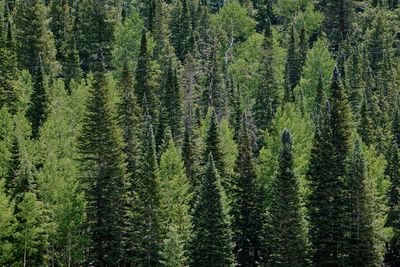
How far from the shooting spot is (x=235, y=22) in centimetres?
14338

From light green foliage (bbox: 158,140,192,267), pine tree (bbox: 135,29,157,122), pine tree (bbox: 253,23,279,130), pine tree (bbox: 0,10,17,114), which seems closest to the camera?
light green foliage (bbox: 158,140,192,267)

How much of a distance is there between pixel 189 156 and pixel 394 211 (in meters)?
22.4

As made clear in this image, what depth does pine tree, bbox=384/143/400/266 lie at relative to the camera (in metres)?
73.9

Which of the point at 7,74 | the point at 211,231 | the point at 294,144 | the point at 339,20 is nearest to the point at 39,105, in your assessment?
the point at 7,74

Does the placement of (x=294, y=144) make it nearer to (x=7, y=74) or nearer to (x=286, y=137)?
(x=286, y=137)

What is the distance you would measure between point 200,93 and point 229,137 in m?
21.4

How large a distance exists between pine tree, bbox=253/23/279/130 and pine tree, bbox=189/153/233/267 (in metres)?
30.4

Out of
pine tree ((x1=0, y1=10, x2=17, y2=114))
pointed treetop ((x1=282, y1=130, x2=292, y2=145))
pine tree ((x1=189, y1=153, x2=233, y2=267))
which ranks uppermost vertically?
pine tree ((x1=0, y1=10, x2=17, y2=114))

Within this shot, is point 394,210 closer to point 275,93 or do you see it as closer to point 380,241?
point 380,241

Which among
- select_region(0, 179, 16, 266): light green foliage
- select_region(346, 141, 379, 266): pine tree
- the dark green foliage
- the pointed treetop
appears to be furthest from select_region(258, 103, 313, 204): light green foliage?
the dark green foliage

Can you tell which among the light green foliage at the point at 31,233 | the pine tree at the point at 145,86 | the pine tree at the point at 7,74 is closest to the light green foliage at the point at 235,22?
the pine tree at the point at 145,86

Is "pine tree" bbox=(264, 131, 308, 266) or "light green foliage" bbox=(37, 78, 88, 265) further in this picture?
"light green foliage" bbox=(37, 78, 88, 265)

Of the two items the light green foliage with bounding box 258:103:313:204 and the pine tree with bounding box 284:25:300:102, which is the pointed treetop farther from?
the pine tree with bounding box 284:25:300:102

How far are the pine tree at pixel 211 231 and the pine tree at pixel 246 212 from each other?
255 inches
